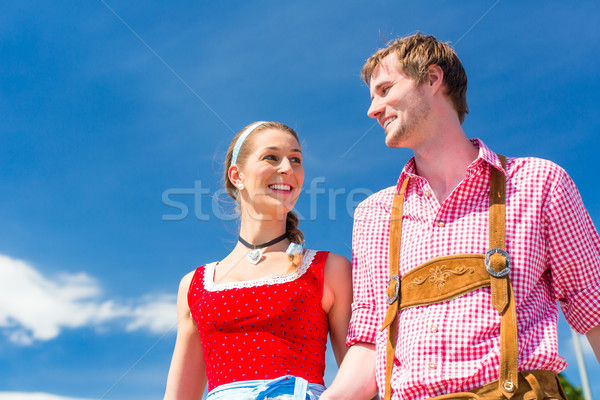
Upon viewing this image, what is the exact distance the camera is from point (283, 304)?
3.37 m

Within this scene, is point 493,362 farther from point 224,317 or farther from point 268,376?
point 224,317

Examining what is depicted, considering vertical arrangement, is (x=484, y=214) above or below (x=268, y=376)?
above

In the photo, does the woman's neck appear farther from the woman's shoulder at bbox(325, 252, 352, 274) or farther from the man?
the man

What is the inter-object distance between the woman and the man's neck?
2.76 ft

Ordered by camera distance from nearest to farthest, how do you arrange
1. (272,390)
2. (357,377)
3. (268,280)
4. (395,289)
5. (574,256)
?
1. (574,256)
2. (395,289)
3. (357,377)
4. (272,390)
5. (268,280)

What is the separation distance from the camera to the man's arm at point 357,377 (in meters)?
A: 2.86

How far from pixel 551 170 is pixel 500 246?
1.61 feet

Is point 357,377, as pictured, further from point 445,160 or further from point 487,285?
→ point 445,160

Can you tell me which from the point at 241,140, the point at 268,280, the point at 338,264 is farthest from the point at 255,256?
the point at 241,140

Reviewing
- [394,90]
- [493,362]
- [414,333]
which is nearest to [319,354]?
[414,333]

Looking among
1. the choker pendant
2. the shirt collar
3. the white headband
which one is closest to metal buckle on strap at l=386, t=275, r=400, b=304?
the shirt collar

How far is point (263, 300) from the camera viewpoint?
11.1ft

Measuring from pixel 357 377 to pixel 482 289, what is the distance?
766mm

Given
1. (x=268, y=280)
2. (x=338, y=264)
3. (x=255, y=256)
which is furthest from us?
(x=255, y=256)
